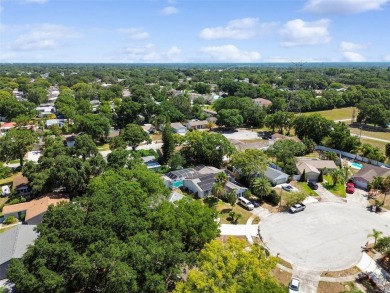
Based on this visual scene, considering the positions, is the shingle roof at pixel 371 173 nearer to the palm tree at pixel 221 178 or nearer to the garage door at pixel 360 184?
the garage door at pixel 360 184

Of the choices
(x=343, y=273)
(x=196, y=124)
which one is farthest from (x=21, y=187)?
(x=196, y=124)

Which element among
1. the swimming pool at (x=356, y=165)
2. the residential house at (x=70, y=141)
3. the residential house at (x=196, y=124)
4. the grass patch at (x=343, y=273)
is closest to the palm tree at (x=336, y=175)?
the swimming pool at (x=356, y=165)

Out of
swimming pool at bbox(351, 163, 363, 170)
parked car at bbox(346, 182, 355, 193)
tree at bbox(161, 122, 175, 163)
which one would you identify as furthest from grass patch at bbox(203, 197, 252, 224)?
swimming pool at bbox(351, 163, 363, 170)

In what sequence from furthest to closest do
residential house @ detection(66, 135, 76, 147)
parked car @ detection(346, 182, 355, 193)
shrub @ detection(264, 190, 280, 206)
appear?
residential house @ detection(66, 135, 76, 147)
parked car @ detection(346, 182, 355, 193)
shrub @ detection(264, 190, 280, 206)

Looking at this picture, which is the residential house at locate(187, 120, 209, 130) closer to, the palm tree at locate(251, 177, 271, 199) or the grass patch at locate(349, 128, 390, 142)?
the grass patch at locate(349, 128, 390, 142)

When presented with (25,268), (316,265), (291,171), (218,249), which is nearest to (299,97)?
(291,171)
